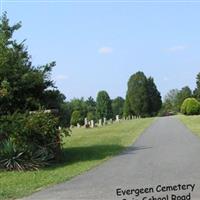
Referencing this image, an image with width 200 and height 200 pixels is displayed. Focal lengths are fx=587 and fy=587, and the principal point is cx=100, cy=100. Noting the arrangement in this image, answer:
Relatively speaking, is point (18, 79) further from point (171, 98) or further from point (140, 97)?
point (171, 98)

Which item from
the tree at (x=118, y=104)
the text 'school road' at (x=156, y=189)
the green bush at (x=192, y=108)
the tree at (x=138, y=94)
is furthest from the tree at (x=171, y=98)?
Answer: the text 'school road' at (x=156, y=189)

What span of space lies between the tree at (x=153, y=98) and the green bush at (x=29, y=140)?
10112 centimetres

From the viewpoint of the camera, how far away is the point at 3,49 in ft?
72.1

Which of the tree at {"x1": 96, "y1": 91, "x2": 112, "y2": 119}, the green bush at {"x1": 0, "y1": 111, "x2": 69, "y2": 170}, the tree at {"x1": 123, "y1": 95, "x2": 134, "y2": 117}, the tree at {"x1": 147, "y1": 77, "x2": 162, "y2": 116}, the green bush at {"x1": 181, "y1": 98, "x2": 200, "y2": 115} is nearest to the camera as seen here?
the green bush at {"x1": 0, "y1": 111, "x2": 69, "y2": 170}

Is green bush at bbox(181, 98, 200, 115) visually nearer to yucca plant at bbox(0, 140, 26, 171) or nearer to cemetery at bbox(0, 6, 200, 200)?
cemetery at bbox(0, 6, 200, 200)

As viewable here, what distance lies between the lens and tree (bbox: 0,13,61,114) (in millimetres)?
21438

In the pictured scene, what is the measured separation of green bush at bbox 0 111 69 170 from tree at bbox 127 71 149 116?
320ft

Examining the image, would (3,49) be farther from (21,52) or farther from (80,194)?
(80,194)

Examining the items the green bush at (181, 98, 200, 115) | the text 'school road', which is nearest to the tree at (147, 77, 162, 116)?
the green bush at (181, 98, 200, 115)

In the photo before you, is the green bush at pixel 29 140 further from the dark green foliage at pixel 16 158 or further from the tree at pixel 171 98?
the tree at pixel 171 98

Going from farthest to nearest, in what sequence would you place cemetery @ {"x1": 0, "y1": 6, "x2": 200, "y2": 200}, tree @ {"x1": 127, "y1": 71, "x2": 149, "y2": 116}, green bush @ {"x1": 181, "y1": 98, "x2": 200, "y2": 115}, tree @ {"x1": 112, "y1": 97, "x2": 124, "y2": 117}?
tree @ {"x1": 112, "y1": 97, "x2": 124, "y2": 117} → tree @ {"x1": 127, "y1": 71, "x2": 149, "y2": 116} → green bush @ {"x1": 181, "y1": 98, "x2": 200, "y2": 115} → cemetery @ {"x1": 0, "y1": 6, "x2": 200, "y2": 200}

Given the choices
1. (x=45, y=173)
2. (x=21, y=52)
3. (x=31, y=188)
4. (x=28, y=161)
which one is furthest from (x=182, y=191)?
(x=21, y=52)

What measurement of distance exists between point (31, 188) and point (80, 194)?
230cm

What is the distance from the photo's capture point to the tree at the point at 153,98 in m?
122
